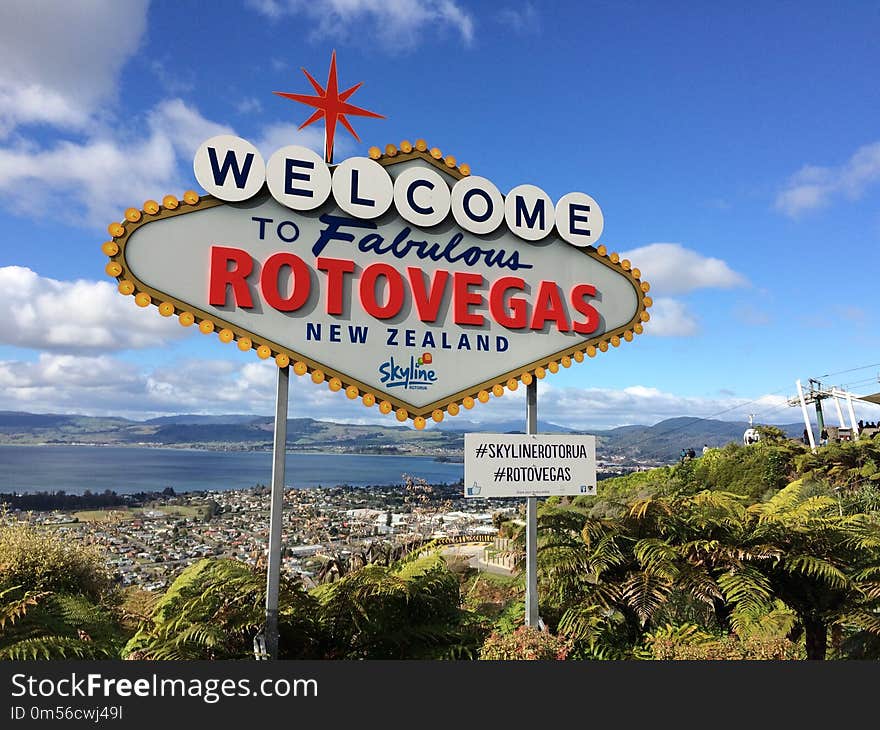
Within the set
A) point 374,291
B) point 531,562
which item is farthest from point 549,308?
point 531,562

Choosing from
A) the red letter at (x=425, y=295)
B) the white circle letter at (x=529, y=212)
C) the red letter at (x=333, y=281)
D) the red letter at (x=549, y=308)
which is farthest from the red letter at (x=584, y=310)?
the red letter at (x=333, y=281)

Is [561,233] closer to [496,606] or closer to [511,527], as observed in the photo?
[511,527]

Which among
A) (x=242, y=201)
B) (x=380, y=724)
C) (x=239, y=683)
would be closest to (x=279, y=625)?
(x=239, y=683)

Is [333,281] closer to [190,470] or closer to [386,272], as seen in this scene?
[386,272]

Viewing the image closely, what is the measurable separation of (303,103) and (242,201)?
1.12 m

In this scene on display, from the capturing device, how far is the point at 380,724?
143 inches

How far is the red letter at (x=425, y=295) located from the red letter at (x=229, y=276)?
4.83ft

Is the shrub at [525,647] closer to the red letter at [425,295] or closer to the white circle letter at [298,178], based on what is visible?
the red letter at [425,295]

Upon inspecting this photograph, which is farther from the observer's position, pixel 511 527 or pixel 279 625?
pixel 511 527

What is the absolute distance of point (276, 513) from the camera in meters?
4.88

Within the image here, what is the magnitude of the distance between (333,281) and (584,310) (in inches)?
Result: 105

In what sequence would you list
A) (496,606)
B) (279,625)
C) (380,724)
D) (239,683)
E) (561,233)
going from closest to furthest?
1. (380,724)
2. (239,683)
3. (279,625)
4. (561,233)
5. (496,606)

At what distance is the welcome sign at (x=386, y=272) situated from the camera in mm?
4910

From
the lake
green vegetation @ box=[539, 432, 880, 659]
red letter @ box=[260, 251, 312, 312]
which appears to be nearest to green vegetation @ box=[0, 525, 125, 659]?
the lake
